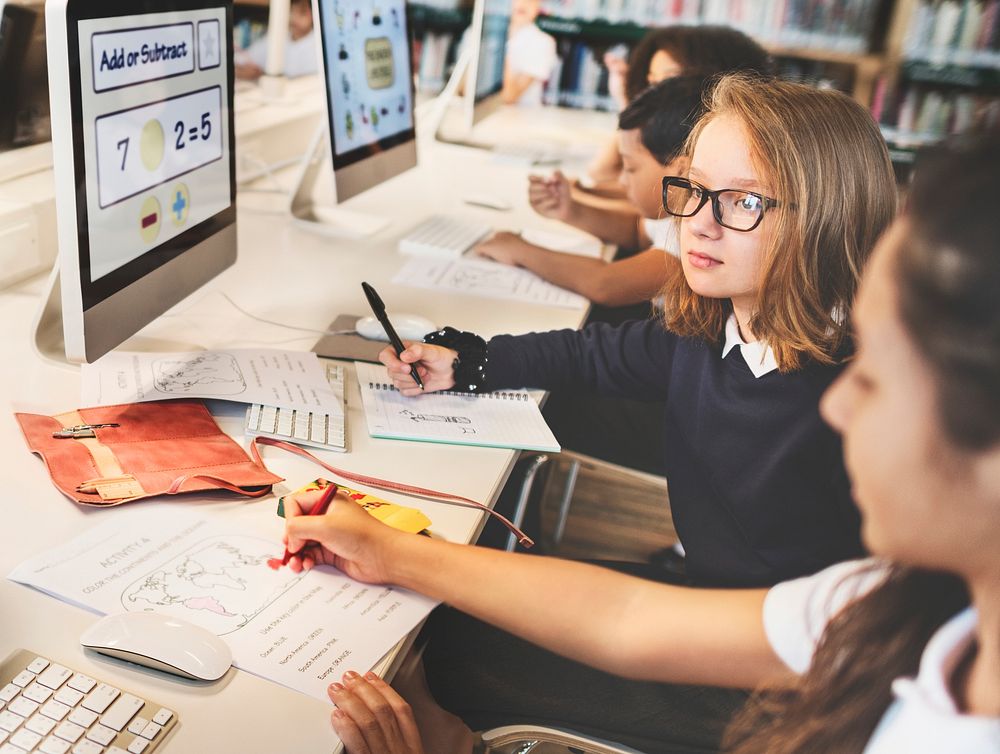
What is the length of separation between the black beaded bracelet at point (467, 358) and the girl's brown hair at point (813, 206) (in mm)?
392

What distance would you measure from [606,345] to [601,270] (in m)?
0.41

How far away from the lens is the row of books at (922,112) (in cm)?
399

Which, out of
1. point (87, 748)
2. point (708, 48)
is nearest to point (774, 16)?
point (708, 48)

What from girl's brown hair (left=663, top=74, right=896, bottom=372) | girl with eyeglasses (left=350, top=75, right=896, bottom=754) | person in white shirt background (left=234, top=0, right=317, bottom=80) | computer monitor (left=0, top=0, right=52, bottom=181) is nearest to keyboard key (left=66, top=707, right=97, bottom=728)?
girl with eyeglasses (left=350, top=75, right=896, bottom=754)

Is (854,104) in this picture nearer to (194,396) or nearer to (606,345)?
(606,345)

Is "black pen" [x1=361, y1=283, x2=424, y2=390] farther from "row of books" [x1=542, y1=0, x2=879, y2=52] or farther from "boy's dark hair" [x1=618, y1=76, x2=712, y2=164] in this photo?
"row of books" [x1=542, y1=0, x2=879, y2=52]

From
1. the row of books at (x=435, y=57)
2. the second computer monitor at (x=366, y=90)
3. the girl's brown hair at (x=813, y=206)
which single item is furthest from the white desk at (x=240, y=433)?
the row of books at (x=435, y=57)

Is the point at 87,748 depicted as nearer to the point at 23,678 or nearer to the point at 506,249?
the point at 23,678

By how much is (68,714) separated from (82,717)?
12mm

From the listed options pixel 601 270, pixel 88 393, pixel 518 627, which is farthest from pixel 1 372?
pixel 601 270

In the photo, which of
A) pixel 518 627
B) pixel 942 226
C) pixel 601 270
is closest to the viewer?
pixel 942 226

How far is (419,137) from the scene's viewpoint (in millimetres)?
3035

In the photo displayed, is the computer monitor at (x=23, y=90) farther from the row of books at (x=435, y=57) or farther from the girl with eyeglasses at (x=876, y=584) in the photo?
the row of books at (x=435, y=57)

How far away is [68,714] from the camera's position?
72cm
